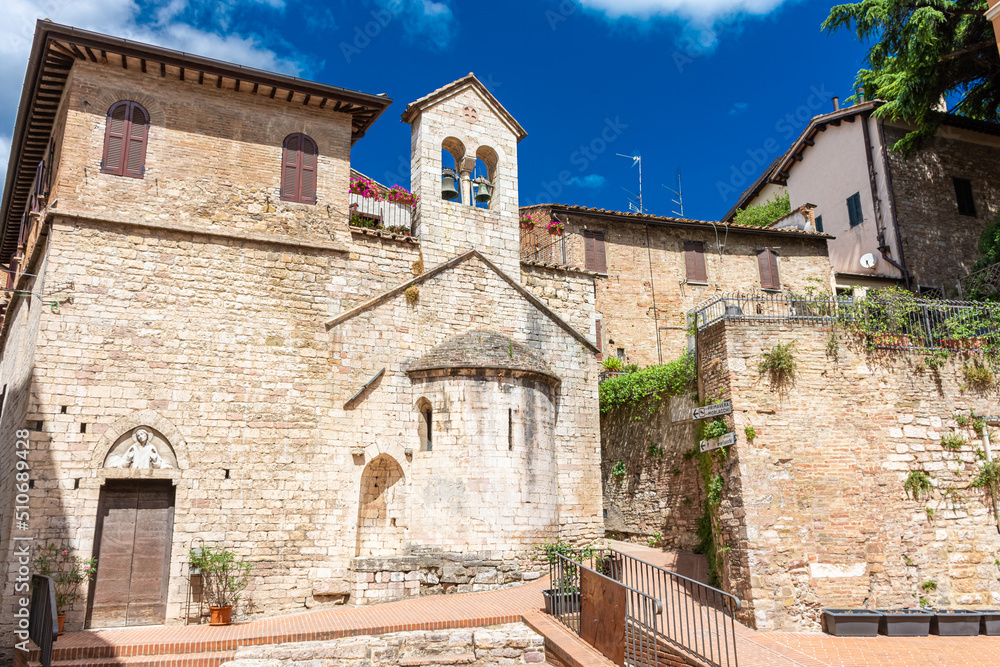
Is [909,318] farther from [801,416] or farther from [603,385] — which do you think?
[603,385]

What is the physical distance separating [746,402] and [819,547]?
9.34ft

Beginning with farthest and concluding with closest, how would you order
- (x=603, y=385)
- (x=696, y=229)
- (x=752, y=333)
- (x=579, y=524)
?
(x=696, y=229) < (x=603, y=385) < (x=579, y=524) < (x=752, y=333)

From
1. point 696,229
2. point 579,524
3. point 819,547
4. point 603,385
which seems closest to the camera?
point 819,547

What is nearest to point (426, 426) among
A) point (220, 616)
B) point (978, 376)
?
point (220, 616)

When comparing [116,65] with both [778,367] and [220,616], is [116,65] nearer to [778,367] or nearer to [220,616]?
[220,616]

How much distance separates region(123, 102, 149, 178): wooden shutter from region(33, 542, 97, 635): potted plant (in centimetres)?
712

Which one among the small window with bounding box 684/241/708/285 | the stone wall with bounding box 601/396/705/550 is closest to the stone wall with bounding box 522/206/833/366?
the small window with bounding box 684/241/708/285

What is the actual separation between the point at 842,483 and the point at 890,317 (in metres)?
3.73

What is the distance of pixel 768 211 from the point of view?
3019 centimetres

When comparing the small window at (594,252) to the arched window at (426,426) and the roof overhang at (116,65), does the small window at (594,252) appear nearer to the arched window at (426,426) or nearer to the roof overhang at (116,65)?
the roof overhang at (116,65)

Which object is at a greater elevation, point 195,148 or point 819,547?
point 195,148

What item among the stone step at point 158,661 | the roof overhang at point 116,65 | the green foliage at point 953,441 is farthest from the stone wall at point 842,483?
the roof overhang at point 116,65

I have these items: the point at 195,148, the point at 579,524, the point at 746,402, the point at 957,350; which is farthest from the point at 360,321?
the point at 957,350

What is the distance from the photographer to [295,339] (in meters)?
13.9
